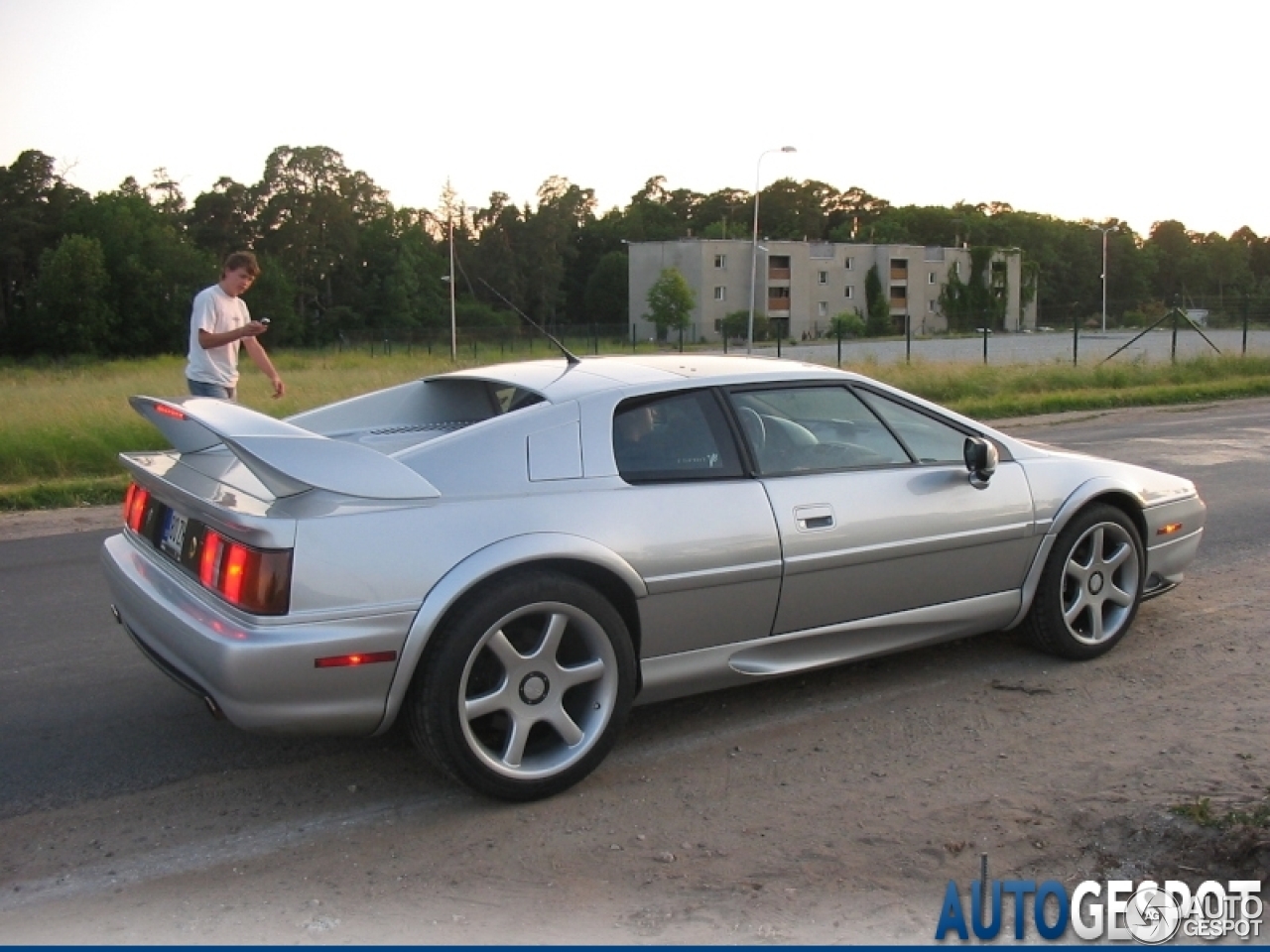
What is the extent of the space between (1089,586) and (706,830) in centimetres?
245

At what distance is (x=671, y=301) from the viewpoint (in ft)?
250

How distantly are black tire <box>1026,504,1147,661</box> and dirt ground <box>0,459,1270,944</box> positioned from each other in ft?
1.03

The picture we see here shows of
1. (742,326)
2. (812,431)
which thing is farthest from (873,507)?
(742,326)

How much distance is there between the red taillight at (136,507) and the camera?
4621 millimetres

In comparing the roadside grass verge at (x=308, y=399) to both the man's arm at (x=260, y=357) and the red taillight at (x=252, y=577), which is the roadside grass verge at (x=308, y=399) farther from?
the red taillight at (x=252, y=577)

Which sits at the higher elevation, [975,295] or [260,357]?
[975,295]

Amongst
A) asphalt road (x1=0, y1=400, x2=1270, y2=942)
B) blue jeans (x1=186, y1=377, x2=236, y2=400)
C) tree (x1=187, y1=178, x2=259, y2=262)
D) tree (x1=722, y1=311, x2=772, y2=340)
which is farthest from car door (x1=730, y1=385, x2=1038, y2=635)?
tree (x1=187, y1=178, x2=259, y2=262)

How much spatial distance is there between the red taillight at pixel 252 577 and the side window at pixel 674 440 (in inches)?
48.0

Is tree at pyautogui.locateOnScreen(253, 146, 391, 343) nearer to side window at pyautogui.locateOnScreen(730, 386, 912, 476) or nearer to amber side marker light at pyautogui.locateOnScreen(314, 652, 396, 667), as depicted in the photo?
side window at pyautogui.locateOnScreen(730, 386, 912, 476)

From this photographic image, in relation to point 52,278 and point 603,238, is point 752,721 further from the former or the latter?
point 603,238

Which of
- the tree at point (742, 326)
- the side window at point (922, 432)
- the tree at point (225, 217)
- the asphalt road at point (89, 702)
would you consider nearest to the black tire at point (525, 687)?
the asphalt road at point (89, 702)

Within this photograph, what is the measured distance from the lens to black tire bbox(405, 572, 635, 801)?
3.79 meters

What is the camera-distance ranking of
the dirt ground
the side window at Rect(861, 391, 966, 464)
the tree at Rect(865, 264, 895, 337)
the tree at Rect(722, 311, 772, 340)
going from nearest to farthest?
the dirt ground, the side window at Rect(861, 391, 966, 464), the tree at Rect(722, 311, 772, 340), the tree at Rect(865, 264, 895, 337)

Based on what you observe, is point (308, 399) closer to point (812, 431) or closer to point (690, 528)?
point (812, 431)
